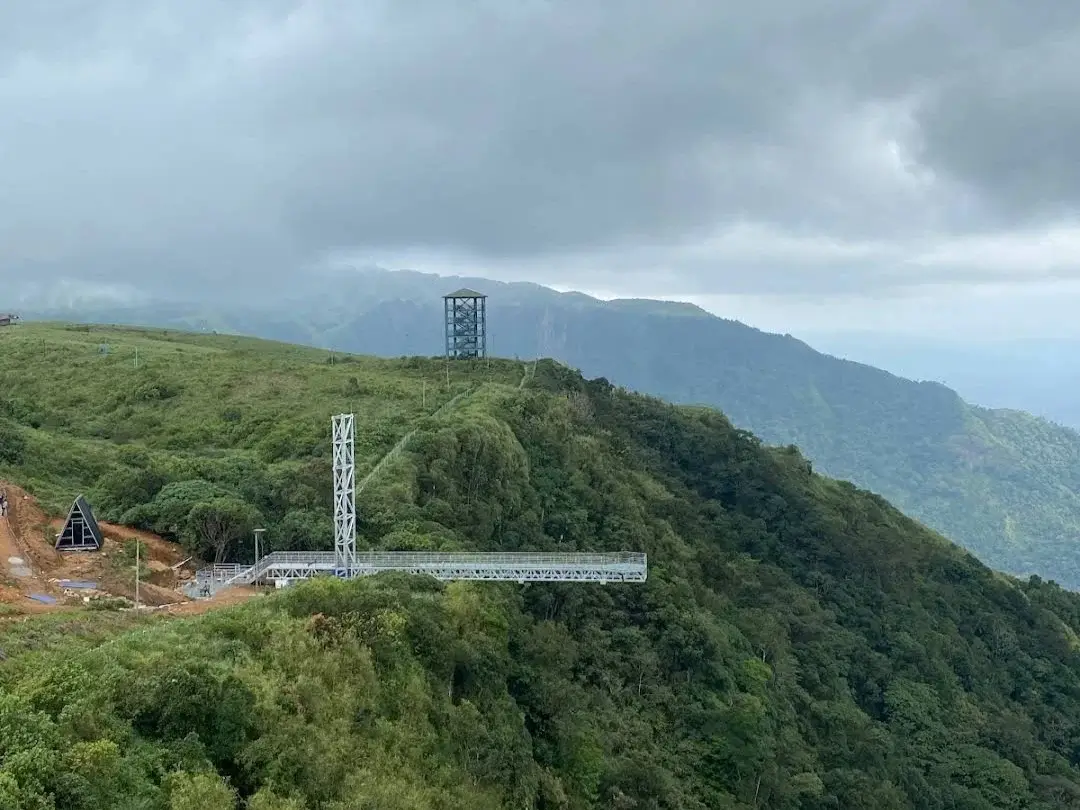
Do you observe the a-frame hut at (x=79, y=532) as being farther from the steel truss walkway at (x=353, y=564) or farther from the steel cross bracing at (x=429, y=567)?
the steel cross bracing at (x=429, y=567)

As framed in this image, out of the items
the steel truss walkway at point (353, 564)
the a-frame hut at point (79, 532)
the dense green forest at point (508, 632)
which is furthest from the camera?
the steel truss walkway at point (353, 564)

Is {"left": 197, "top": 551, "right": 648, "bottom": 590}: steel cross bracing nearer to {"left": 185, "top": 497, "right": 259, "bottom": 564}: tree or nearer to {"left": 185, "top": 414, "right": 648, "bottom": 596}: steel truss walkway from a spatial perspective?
{"left": 185, "top": 414, "right": 648, "bottom": 596}: steel truss walkway

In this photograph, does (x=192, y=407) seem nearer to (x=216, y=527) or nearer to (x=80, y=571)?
(x=216, y=527)

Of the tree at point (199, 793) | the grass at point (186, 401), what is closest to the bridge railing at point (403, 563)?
the grass at point (186, 401)

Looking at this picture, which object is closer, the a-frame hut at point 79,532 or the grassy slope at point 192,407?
the a-frame hut at point 79,532

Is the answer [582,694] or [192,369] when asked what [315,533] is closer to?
[582,694]

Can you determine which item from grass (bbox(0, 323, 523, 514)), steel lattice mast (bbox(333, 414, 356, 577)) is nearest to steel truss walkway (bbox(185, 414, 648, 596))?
steel lattice mast (bbox(333, 414, 356, 577))
